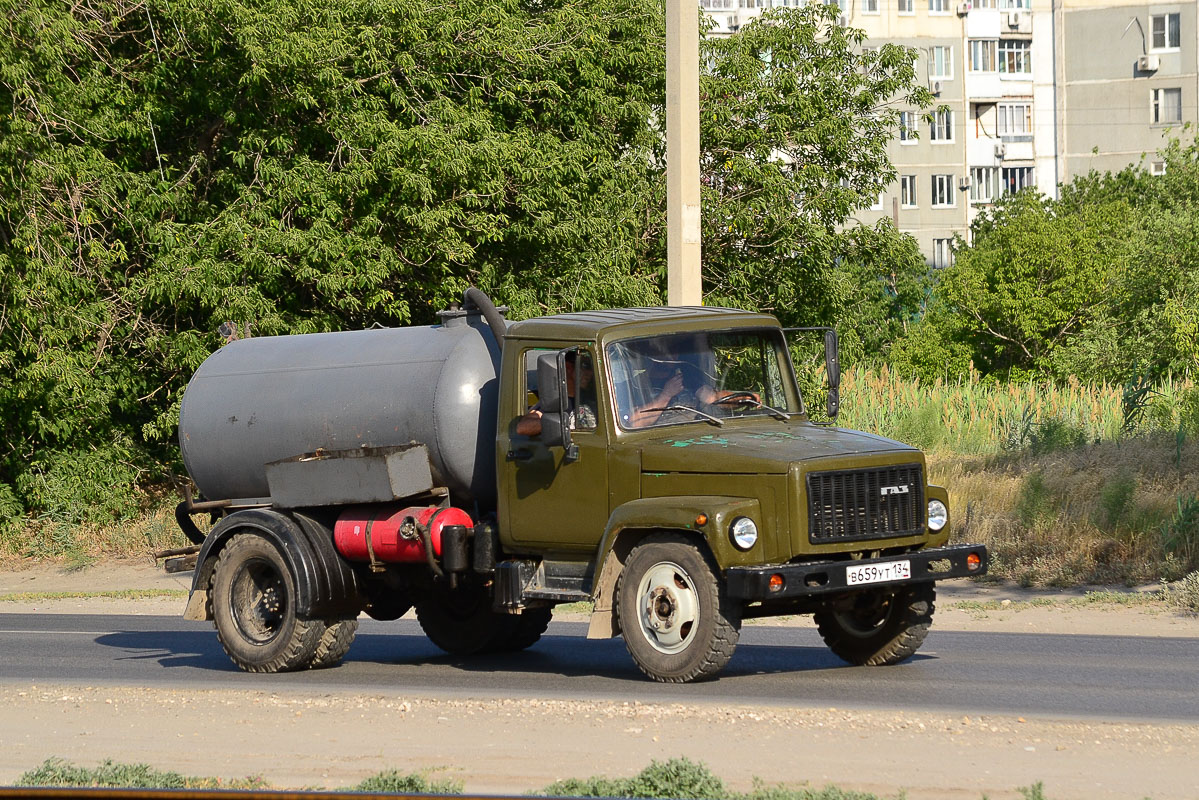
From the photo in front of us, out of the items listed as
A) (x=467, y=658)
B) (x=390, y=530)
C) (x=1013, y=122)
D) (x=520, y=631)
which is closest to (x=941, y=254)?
(x=1013, y=122)

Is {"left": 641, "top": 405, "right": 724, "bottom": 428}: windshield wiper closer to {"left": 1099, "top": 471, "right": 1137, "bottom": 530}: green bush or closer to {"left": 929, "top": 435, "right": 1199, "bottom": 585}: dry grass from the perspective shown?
{"left": 929, "top": 435, "right": 1199, "bottom": 585}: dry grass

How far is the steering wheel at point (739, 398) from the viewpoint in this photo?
37.7 ft

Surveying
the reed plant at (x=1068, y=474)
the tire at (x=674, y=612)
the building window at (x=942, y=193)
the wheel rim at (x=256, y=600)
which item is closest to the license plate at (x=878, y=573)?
the tire at (x=674, y=612)

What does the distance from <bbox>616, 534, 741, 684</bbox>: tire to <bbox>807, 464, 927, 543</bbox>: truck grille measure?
751 millimetres

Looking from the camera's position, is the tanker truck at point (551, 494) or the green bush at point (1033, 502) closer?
the tanker truck at point (551, 494)

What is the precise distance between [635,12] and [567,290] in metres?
5.85

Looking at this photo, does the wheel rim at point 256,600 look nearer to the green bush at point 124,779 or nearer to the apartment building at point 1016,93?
the green bush at point 124,779

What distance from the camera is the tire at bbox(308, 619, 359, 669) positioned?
1252 centimetres

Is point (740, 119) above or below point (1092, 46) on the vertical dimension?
below

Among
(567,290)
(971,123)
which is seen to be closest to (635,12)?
(567,290)

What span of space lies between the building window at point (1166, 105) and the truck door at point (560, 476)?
77685 mm

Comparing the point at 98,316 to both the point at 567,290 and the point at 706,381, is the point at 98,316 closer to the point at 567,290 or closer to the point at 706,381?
the point at 567,290

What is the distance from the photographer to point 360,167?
22094mm

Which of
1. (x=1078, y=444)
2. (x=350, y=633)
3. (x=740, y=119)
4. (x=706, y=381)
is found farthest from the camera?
(x=740, y=119)
